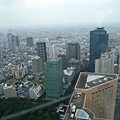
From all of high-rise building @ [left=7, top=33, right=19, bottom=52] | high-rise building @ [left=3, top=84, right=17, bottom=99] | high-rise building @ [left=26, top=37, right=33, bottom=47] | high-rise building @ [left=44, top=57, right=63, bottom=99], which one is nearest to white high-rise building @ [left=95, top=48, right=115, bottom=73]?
high-rise building @ [left=44, top=57, right=63, bottom=99]

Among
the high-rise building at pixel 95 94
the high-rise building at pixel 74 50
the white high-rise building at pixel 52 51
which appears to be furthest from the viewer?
the white high-rise building at pixel 52 51

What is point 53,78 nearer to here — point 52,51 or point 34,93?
point 34,93

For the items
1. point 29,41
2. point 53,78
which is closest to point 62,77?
point 53,78

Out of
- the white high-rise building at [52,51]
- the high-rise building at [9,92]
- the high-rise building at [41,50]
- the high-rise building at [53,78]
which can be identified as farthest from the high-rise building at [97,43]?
the high-rise building at [9,92]

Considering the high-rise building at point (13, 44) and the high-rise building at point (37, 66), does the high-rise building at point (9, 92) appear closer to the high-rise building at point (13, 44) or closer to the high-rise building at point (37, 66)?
the high-rise building at point (37, 66)

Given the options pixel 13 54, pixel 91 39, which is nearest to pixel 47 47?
pixel 13 54

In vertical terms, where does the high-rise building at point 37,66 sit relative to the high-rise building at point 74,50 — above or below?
below

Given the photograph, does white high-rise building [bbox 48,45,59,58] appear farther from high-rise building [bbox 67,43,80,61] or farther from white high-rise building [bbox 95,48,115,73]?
white high-rise building [bbox 95,48,115,73]

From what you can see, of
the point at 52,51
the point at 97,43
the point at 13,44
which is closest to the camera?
the point at 97,43

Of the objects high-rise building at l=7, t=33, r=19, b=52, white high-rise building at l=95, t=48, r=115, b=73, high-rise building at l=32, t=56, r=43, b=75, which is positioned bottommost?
high-rise building at l=32, t=56, r=43, b=75
